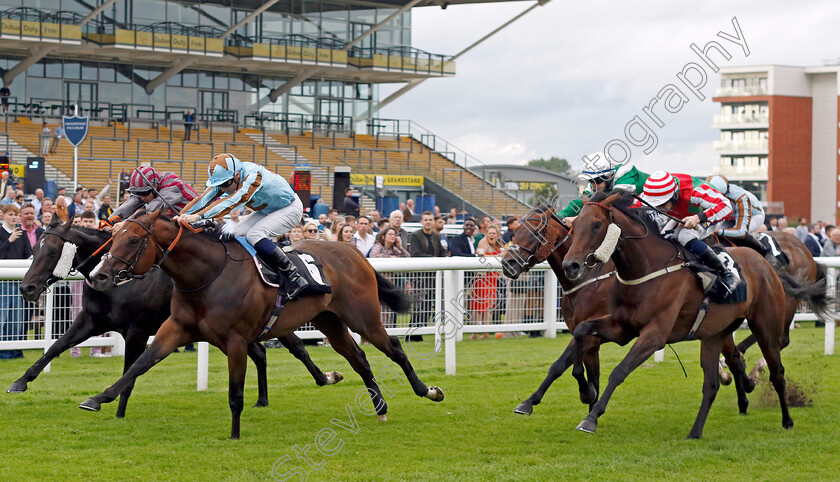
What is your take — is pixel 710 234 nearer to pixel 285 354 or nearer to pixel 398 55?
pixel 285 354

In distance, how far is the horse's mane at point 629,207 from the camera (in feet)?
20.0

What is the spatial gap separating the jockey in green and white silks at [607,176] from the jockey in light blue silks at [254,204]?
1.89m

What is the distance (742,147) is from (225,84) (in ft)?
154

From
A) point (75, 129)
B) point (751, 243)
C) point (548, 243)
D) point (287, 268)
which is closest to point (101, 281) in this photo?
point (287, 268)

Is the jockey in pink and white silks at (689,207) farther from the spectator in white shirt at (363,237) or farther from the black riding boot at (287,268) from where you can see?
the spectator in white shirt at (363,237)

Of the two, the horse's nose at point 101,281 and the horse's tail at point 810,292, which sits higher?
the horse's nose at point 101,281

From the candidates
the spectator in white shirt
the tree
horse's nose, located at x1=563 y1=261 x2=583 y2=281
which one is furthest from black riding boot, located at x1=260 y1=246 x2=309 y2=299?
the tree

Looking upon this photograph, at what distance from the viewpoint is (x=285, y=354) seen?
1030 cm

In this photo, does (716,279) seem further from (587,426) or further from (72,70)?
(72,70)

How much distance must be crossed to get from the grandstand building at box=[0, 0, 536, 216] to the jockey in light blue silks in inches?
665

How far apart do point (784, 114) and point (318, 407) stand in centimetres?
6478

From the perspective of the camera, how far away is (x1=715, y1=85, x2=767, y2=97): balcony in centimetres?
6694

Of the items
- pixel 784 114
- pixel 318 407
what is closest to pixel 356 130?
pixel 318 407

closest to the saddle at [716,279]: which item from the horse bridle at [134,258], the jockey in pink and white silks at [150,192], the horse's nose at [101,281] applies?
the horse bridle at [134,258]
